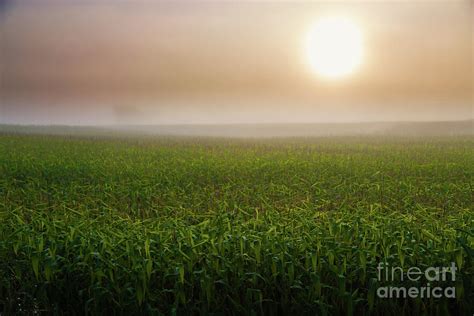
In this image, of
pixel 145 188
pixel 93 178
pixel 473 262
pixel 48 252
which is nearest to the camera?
pixel 473 262

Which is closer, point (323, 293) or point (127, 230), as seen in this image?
point (323, 293)

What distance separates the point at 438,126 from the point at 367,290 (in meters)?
114

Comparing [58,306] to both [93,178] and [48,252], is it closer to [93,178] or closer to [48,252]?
[48,252]

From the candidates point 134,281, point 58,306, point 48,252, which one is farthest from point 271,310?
point 48,252

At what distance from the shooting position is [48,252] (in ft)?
22.4

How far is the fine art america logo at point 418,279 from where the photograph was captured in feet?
19.1

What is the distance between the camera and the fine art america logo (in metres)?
5.83

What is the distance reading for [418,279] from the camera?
19.6 ft

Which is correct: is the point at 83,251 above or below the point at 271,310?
above

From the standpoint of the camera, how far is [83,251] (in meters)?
6.92

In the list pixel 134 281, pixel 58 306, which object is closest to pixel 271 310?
pixel 134 281

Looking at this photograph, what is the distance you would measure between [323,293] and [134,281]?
2538mm

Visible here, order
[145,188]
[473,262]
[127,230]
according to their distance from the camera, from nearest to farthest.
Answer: [473,262]
[127,230]
[145,188]

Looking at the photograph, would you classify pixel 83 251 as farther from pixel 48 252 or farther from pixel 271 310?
pixel 271 310
